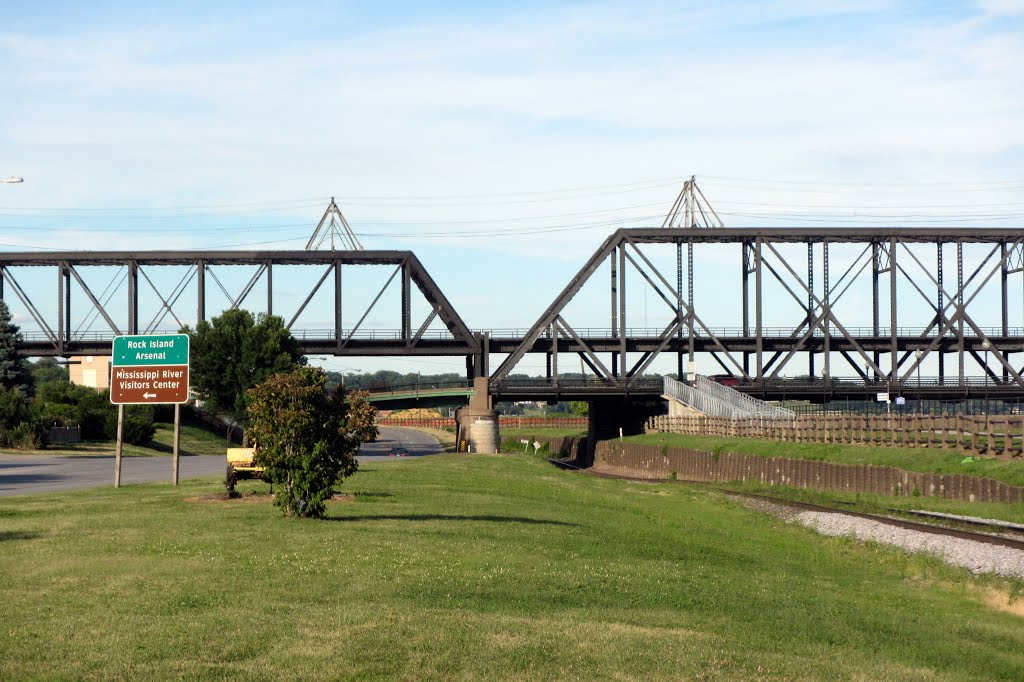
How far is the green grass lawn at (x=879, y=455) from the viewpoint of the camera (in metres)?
41.8

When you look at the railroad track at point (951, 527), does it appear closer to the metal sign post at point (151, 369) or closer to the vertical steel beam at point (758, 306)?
the metal sign post at point (151, 369)

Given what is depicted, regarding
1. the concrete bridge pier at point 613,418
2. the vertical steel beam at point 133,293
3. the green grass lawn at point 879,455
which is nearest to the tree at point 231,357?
the vertical steel beam at point 133,293

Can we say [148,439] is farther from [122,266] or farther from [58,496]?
[58,496]

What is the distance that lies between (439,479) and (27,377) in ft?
237

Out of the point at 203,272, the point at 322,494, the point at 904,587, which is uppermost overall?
the point at 203,272

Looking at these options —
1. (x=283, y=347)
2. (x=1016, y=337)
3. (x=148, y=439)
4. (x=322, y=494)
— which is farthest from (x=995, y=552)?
(x=1016, y=337)

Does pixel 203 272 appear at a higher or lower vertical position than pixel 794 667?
higher

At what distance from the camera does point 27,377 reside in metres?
104

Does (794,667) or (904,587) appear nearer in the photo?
(794,667)

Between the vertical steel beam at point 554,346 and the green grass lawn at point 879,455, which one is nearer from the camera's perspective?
the green grass lawn at point 879,455

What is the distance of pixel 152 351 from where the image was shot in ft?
120

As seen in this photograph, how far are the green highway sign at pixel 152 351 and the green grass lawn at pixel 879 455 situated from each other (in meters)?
26.2

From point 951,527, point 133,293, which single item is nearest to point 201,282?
point 133,293

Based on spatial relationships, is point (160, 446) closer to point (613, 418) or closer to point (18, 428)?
point (18, 428)
